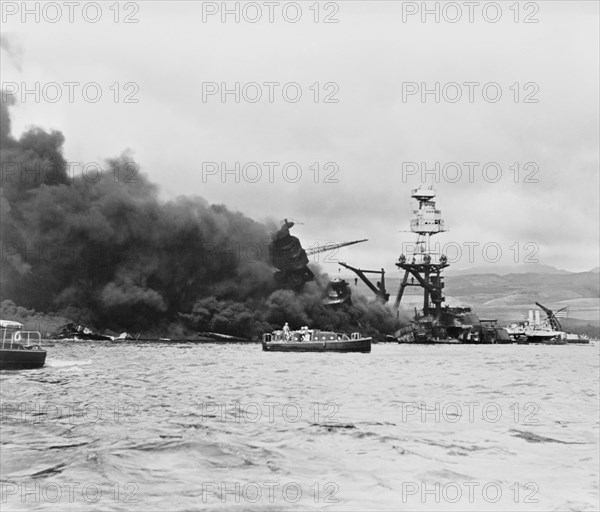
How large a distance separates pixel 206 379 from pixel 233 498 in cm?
3293

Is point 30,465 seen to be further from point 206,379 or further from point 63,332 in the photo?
point 63,332

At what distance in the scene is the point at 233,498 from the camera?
1358 centimetres

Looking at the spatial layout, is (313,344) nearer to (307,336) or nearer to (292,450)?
(307,336)

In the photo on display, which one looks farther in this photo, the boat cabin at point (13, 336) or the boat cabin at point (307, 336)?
the boat cabin at point (307, 336)

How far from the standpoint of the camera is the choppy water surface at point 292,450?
45.7 feet

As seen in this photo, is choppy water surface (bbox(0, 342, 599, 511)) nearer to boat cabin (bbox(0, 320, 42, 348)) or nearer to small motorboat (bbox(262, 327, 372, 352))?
boat cabin (bbox(0, 320, 42, 348))

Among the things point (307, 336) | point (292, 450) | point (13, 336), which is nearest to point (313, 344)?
point (307, 336)

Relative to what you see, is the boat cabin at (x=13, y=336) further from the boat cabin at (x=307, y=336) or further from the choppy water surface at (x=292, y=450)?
the boat cabin at (x=307, y=336)

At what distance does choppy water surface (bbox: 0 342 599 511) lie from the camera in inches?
549

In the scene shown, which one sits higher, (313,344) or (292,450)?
(313,344)

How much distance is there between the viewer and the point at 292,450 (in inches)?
750

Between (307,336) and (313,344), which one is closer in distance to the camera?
(313,344)

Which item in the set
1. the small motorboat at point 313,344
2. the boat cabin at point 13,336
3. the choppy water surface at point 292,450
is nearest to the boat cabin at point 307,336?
the small motorboat at point 313,344

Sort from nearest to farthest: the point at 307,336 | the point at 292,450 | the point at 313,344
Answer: the point at 292,450
the point at 313,344
the point at 307,336
